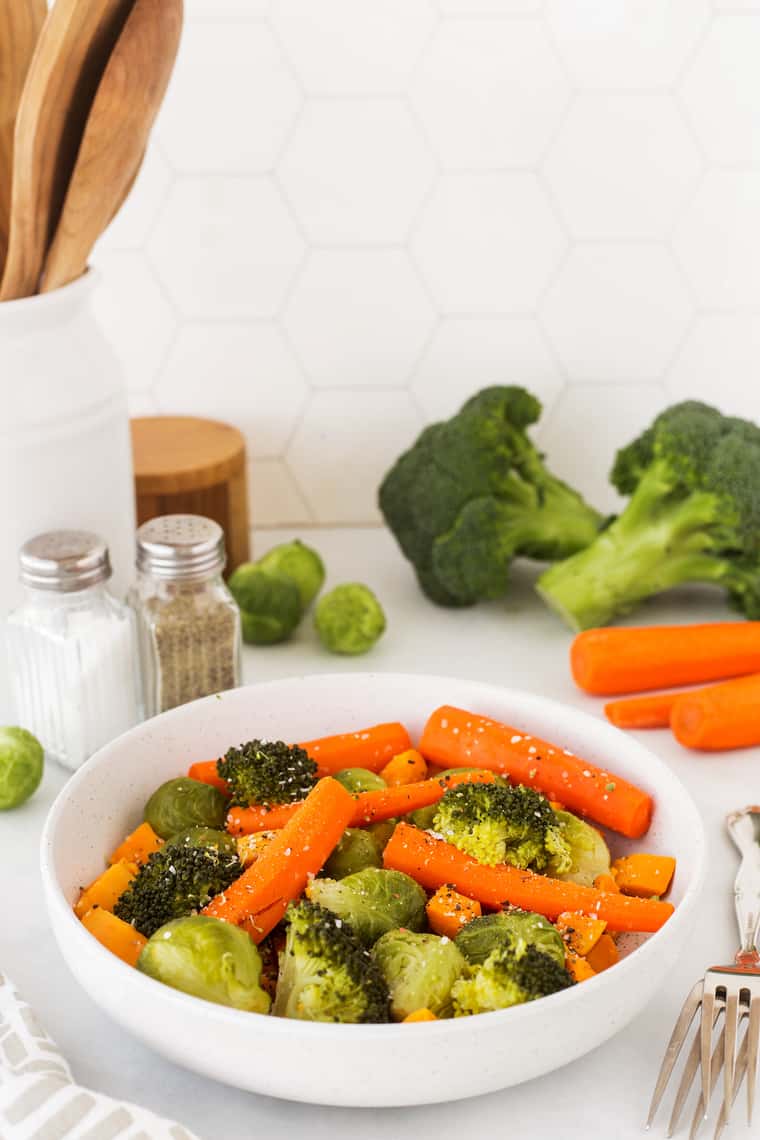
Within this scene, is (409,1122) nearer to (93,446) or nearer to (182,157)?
(93,446)

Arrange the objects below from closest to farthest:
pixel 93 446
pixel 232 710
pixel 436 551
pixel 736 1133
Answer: pixel 736 1133 < pixel 232 710 < pixel 93 446 < pixel 436 551

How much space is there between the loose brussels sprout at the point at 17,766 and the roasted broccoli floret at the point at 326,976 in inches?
16.7

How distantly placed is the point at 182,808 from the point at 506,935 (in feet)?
1.03

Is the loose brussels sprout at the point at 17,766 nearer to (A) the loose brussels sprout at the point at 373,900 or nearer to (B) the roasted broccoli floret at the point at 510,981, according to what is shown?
(A) the loose brussels sprout at the point at 373,900

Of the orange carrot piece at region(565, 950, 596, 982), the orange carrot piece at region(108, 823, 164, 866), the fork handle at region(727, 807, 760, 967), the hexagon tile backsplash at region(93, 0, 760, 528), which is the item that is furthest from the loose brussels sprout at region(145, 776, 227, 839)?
the hexagon tile backsplash at region(93, 0, 760, 528)

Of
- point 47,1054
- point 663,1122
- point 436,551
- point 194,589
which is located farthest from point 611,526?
point 47,1054

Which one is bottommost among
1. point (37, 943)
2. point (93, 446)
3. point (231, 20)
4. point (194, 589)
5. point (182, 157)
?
point (37, 943)

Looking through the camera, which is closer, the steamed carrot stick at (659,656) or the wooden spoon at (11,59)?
the wooden spoon at (11,59)

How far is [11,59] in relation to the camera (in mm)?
1305

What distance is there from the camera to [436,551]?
63.2 inches

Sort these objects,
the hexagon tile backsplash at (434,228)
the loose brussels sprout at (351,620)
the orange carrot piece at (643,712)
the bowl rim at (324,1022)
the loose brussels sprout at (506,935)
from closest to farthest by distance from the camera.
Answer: the bowl rim at (324,1022)
the loose brussels sprout at (506,935)
the orange carrot piece at (643,712)
the loose brussels sprout at (351,620)
the hexagon tile backsplash at (434,228)

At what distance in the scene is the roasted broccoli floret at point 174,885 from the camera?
0.98 meters

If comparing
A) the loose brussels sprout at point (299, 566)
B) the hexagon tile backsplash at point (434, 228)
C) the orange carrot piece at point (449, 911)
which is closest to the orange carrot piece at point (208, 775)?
the orange carrot piece at point (449, 911)

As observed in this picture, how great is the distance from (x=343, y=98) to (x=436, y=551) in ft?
1.89
